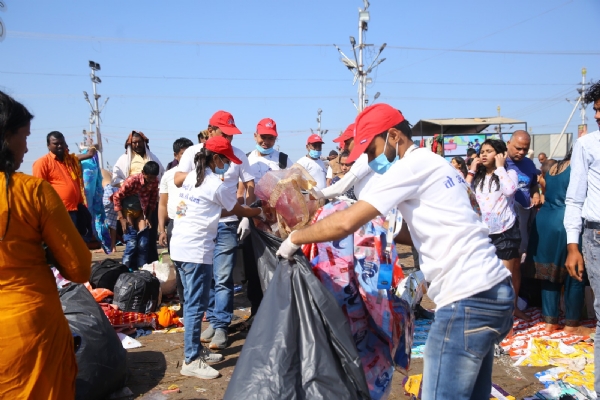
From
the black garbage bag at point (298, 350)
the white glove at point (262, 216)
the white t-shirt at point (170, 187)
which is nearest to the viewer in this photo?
the black garbage bag at point (298, 350)

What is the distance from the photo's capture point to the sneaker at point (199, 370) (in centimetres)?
374

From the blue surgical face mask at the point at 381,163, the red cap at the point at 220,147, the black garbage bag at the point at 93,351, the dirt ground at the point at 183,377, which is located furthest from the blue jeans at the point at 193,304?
the blue surgical face mask at the point at 381,163

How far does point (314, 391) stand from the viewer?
7.09 feet

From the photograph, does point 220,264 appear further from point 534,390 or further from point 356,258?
point 534,390

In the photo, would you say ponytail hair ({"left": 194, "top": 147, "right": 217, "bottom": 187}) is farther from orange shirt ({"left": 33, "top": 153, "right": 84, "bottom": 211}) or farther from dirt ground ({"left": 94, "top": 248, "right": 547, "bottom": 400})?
orange shirt ({"left": 33, "top": 153, "right": 84, "bottom": 211})

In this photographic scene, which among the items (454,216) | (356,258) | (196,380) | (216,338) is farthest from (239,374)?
(216,338)

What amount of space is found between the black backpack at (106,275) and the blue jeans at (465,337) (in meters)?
4.46

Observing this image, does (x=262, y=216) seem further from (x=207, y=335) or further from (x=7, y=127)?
(x=7, y=127)

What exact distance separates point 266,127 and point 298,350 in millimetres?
3572

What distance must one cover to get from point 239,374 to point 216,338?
2.33 metres

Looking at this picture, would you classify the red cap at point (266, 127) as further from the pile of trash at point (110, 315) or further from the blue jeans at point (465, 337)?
the blue jeans at point (465, 337)

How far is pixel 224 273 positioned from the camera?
4582 mm

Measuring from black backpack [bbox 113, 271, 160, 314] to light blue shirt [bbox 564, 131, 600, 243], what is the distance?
13.0 feet

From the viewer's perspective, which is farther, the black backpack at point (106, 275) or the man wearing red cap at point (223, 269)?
the black backpack at point (106, 275)
